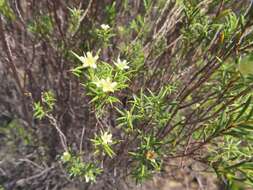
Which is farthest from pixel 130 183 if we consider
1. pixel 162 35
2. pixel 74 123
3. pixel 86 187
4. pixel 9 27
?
pixel 9 27

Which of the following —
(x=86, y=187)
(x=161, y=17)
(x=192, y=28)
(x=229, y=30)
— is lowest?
(x=86, y=187)

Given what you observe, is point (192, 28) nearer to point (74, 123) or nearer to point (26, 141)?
point (74, 123)

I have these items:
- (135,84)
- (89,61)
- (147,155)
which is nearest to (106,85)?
(89,61)

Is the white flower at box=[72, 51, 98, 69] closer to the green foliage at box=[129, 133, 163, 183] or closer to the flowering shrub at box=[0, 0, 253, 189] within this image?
the flowering shrub at box=[0, 0, 253, 189]

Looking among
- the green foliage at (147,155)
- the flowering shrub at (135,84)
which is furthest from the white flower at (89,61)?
the green foliage at (147,155)

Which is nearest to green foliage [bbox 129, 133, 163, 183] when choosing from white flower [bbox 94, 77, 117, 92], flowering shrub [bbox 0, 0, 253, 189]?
flowering shrub [bbox 0, 0, 253, 189]

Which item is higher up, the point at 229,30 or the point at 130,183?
the point at 229,30

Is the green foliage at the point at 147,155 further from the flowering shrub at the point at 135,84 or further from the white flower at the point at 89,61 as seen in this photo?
the white flower at the point at 89,61
